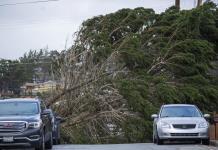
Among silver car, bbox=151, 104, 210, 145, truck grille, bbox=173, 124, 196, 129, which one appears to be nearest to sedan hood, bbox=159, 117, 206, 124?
silver car, bbox=151, 104, 210, 145

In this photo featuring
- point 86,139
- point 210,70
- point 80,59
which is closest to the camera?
point 86,139

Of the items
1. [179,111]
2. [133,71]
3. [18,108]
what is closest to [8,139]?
[18,108]

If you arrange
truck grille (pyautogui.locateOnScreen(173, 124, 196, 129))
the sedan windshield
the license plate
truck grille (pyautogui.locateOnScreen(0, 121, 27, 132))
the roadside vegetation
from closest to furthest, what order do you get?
1. the license plate
2. truck grille (pyautogui.locateOnScreen(0, 121, 27, 132))
3. truck grille (pyautogui.locateOnScreen(173, 124, 196, 129))
4. the sedan windshield
5. the roadside vegetation

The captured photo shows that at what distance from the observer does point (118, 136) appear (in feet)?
114

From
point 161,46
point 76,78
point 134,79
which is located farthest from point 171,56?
point 76,78

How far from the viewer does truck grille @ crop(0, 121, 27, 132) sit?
18.9 m

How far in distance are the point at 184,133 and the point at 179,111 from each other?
1720 mm

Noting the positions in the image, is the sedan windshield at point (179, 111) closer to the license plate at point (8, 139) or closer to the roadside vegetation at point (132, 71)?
the license plate at point (8, 139)

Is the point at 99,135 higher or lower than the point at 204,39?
lower

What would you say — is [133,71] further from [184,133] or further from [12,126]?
[12,126]

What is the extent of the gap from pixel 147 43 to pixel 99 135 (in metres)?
7.57

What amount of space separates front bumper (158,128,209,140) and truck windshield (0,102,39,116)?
19.3 ft

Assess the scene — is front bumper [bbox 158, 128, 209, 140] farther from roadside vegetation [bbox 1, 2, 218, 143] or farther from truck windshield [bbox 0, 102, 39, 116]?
roadside vegetation [bbox 1, 2, 218, 143]

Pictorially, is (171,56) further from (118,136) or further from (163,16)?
(118,136)
